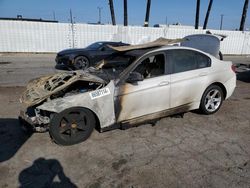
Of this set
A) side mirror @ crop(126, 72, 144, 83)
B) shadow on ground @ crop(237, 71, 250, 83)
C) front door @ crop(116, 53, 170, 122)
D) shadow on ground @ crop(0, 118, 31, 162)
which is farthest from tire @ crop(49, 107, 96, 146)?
shadow on ground @ crop(237, 71, 250, 83)

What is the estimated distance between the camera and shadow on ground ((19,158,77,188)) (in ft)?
10.1

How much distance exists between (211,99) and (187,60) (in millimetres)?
1114

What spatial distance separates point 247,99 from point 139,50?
3873 millimetres

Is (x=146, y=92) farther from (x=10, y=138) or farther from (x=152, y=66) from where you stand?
(x=10, y=138)

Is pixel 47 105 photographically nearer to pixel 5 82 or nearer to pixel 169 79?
pixel 169 79

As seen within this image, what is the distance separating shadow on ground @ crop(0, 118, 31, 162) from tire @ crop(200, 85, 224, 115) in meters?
3.53

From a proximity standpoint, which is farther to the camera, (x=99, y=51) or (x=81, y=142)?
(x=99, y=51)

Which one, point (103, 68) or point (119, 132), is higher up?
point (103, 68)

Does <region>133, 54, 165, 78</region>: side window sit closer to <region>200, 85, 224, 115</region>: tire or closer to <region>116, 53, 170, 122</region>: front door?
<region>116, 53, 170, 122</region>: front door

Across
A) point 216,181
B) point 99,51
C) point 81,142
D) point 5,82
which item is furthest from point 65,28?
point 216,181

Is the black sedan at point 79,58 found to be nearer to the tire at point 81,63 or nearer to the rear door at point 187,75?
the tire at point 81,63

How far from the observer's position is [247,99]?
6.94 meters

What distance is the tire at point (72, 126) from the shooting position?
393cm

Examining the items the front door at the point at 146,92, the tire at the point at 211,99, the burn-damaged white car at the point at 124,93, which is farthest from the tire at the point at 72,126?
the tire at the point at 211,99
